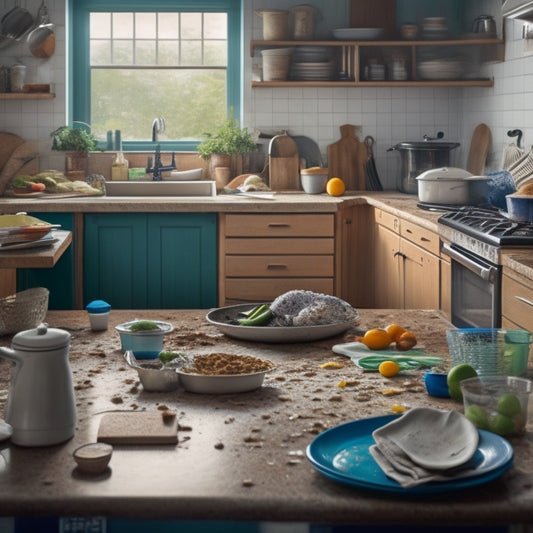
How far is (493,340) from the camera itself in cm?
192

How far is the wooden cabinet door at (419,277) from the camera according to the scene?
464 centimetres

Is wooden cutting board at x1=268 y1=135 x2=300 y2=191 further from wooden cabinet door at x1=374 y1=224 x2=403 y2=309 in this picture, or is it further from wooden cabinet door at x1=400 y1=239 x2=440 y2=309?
wooden cabinet door at x1=400 y1=239 x2=440 y2=309

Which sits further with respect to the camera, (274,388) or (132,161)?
(132,161)

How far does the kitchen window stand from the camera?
6.77m

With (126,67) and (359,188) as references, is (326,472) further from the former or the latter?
(126,67)

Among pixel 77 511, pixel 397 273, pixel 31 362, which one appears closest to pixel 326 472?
pixel 77 511

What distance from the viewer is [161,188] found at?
6418mm

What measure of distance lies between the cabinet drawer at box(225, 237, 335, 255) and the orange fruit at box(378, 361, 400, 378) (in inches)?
152

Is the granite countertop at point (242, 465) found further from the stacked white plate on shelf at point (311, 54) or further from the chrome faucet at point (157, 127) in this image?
the stacked white plate on shelf at point (311, 54)

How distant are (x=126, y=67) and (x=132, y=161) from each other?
0.69m

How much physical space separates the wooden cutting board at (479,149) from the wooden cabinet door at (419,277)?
3.90ft

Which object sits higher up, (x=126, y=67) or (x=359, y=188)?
(x=126, y=67)

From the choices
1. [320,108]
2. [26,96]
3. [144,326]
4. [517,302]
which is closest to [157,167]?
[26,96]

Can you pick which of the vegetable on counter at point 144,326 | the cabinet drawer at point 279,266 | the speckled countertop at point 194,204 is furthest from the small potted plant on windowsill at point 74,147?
the vegetable on counter at point 144,326
